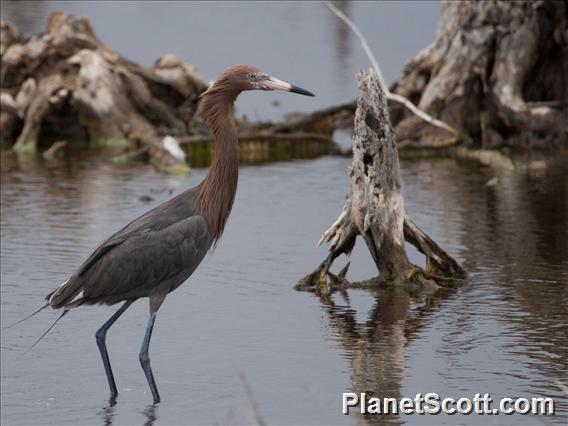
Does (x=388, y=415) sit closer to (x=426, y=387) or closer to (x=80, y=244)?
(x=426, y=387)

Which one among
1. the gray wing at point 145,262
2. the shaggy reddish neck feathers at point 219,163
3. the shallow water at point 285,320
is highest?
the shaggy reddish neck feathers at point 219,163

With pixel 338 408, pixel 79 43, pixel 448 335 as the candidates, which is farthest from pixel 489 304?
pixel 79 43

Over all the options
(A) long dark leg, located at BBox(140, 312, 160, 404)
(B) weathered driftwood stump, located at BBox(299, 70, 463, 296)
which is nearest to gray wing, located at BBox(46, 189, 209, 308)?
(A) long dark leg, located at BBox(140, 312, 160, 404)

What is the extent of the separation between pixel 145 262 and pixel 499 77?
13669 millimetres

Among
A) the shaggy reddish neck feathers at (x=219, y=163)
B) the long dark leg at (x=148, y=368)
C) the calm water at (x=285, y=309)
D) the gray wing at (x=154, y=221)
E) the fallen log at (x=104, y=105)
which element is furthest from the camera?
the fallen log at (x=104, y=105)

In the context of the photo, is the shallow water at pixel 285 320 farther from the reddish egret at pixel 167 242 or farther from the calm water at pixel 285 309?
the reddish egret at pixel 167 242

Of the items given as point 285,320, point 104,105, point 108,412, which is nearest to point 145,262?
point 108,412

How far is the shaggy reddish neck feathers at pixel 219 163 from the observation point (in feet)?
32.8

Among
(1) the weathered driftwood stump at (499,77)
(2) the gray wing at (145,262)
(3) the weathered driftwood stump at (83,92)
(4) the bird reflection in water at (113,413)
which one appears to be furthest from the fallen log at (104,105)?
(4) the bird reflection in water at (113,413)

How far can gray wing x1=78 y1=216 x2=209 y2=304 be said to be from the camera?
381 inches

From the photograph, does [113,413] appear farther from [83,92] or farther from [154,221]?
[83,92]

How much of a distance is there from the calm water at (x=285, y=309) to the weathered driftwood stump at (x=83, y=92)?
1251 mm

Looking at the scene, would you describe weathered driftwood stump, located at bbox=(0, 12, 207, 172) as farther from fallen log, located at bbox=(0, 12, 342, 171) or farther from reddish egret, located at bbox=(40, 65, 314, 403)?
reddish egret, located at bbox=(40, 65, 314, 403)

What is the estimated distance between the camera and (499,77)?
73.1 feet
